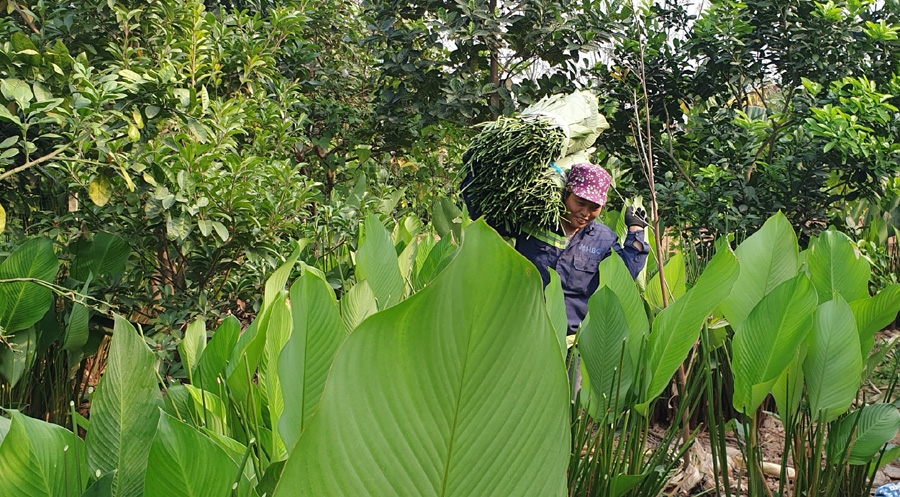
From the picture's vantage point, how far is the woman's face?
6.55 ft

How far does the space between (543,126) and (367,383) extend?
5.21 feet

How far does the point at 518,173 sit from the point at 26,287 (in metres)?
1.33

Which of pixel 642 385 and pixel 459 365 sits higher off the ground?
pixel 459 365

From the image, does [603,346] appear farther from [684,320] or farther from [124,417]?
[124,417]

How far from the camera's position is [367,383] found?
0.41 m

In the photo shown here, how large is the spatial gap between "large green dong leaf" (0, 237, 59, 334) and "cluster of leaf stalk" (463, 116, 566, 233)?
1192 millimetres

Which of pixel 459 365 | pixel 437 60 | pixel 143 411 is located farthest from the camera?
pixel 437 60

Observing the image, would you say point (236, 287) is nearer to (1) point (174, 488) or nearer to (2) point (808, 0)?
(1) point (174, 488)

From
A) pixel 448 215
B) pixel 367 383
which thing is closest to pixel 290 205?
pixel 448 215

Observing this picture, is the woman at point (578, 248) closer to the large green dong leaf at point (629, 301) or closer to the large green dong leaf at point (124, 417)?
the large green dong leaf at point (629, 301)

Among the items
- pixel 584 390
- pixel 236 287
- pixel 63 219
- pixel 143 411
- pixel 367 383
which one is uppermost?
pixel 367 383

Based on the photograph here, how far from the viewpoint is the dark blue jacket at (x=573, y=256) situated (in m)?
2.11

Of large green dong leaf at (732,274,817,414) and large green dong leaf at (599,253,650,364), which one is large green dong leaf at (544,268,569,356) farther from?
large green dong leaf at (732,274,817,414)

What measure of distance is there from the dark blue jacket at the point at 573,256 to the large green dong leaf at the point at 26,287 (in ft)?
4.40
